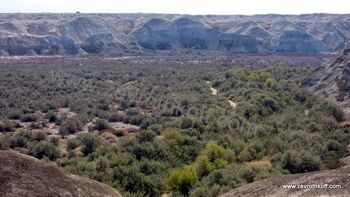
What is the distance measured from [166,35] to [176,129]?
398 feet

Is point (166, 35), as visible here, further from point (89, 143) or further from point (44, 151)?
point (44, 151)

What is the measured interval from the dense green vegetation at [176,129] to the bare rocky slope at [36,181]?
7.79 m

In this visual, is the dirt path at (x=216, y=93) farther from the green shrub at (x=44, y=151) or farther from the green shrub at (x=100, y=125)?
the green shrub at (x=44, y=151)

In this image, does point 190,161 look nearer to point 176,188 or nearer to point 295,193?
point 176,188

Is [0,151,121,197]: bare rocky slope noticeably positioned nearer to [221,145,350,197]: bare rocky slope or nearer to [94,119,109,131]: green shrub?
[221,145,350,197]: bare rocky slope

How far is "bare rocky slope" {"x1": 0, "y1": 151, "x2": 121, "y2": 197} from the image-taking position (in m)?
13.4

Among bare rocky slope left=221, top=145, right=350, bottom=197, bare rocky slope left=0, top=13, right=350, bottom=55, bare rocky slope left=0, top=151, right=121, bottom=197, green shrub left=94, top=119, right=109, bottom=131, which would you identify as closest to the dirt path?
green shrub left=94, top=119, right=109, bottom=131

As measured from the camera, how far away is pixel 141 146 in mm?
31297

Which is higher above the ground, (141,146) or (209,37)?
(141,146)

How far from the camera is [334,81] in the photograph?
2211 inches

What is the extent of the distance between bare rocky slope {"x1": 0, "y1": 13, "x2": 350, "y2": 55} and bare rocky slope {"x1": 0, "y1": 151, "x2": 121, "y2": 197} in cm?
11438

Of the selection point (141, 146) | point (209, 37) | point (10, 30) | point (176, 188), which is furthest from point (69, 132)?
point (209, 37)

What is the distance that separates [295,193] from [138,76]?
230 ft

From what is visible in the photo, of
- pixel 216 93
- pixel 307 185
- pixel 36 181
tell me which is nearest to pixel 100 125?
pixel 216 93
